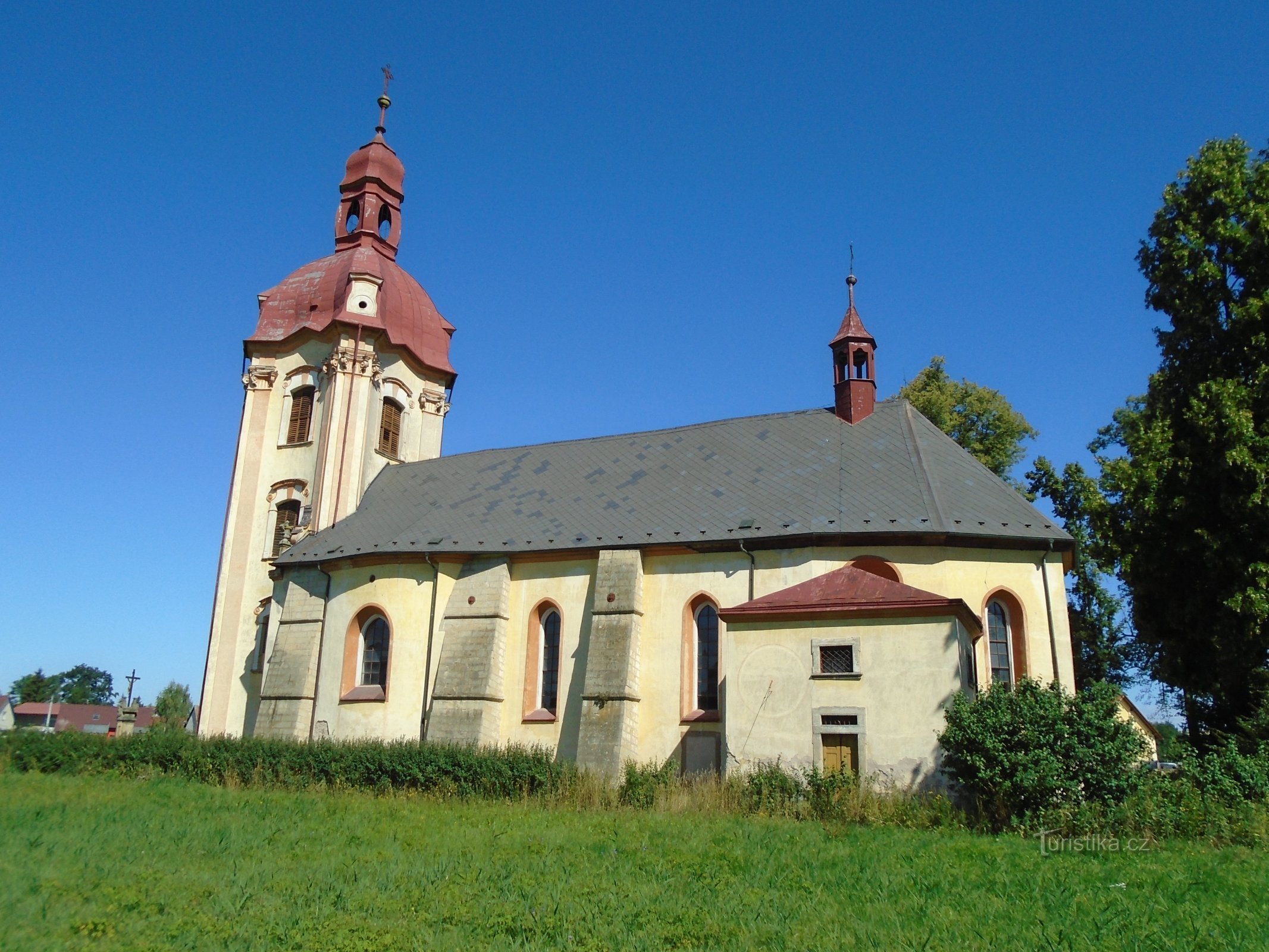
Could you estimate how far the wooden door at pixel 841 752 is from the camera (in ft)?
51.6

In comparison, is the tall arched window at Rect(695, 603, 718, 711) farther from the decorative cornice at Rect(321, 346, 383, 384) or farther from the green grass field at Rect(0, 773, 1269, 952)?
the decorative cornice at Rect(321, 346, 383, 384)

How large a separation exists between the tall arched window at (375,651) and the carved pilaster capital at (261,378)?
31.1ft

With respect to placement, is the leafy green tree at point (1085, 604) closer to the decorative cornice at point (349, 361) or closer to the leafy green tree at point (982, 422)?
the leafy green tree at point (982, 422)

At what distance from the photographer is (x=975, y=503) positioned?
19750 mm

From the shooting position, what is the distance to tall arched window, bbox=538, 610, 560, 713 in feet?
69.7

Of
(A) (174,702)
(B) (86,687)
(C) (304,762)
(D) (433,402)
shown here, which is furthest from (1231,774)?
(B) (86,687)

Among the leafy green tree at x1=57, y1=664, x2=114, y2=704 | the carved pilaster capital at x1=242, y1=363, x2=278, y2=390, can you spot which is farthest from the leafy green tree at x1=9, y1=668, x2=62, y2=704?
the carved pilaster capital at x1=242, y1=363, x2=278, y2=390

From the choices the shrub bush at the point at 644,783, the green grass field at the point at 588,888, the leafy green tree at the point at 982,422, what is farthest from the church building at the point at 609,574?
the leafy green tree at the point at 982,422

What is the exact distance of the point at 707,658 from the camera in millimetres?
19969

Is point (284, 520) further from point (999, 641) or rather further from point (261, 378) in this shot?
point (999, 641)

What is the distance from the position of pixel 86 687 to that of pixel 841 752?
13849 cm

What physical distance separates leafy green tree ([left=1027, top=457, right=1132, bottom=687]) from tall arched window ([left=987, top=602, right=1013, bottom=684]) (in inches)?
391

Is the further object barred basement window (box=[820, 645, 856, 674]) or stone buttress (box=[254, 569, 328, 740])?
stone buttress (box=[254, 569, 328, 740])

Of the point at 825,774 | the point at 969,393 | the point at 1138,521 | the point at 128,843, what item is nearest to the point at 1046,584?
the point at 1138,521
